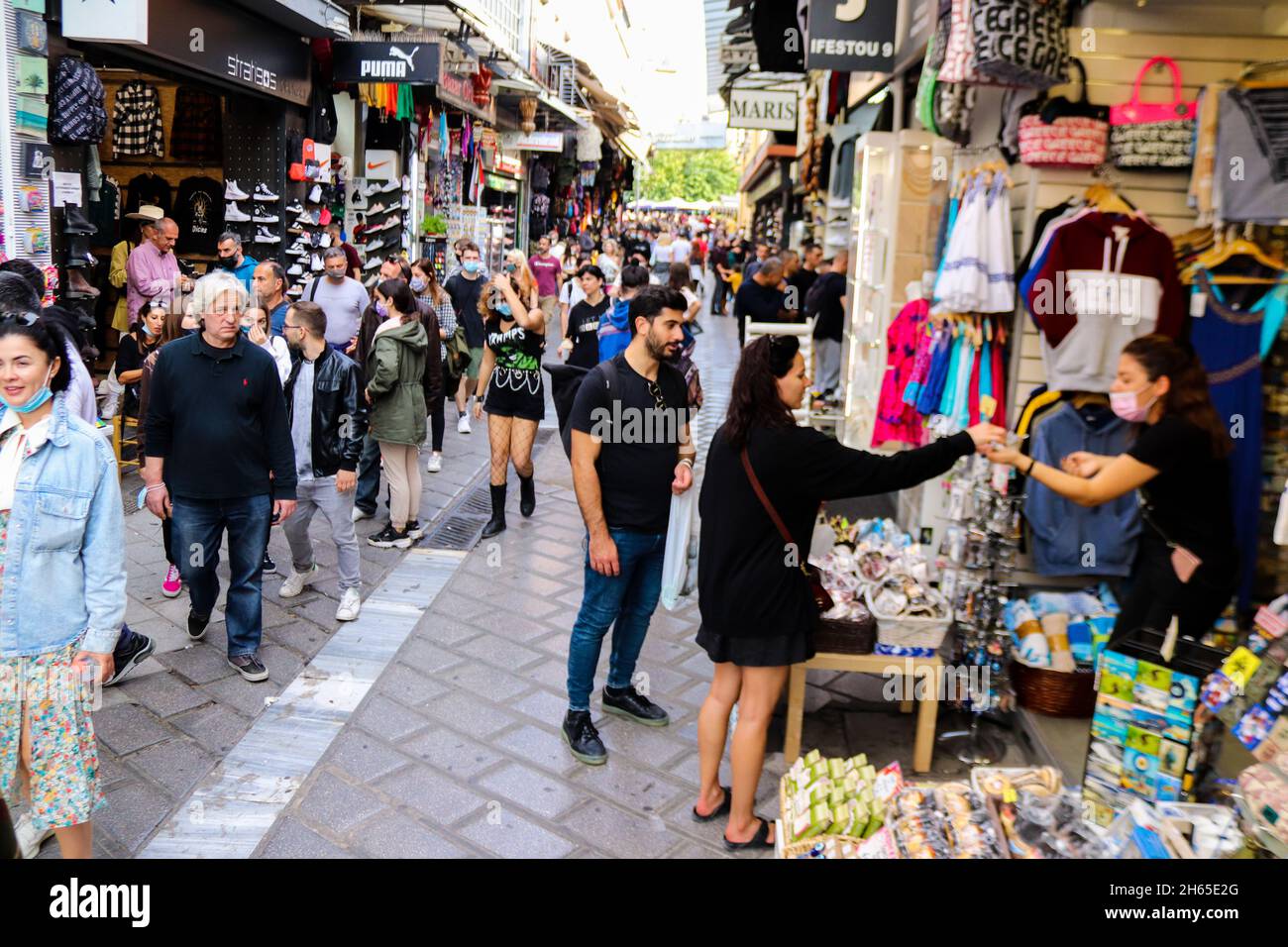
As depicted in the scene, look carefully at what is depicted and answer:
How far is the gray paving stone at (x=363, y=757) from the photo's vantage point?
168 inches

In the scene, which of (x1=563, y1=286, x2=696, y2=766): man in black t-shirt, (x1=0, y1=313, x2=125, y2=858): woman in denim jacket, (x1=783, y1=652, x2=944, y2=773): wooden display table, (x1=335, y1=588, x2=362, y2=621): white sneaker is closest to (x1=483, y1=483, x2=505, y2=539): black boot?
(x1=335, y1=588, x2=362, y2=621): white sneaker

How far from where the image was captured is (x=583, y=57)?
78.9ft

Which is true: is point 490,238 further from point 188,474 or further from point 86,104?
point 188,474

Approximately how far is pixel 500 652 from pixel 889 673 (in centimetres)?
213

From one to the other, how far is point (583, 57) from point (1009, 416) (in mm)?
20988

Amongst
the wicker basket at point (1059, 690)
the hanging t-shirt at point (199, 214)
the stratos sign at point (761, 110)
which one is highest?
the stratos sign at point (761, 110)

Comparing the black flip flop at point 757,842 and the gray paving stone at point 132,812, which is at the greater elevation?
the black flip flop at point 757,842

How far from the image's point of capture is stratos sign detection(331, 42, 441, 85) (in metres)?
11.0

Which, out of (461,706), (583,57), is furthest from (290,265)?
(583,57)

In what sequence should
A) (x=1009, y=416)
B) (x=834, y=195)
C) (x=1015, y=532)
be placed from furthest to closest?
(x=834, y=195) < (x=1009, y=416) < (x=1015, y=532)

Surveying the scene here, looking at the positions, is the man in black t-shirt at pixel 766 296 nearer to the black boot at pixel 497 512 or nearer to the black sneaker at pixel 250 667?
the black boot at pixel 497 512

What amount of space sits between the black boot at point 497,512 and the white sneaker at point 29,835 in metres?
4.06

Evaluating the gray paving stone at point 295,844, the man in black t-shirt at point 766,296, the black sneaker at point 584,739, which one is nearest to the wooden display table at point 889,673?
the black sneaker at point 584,739

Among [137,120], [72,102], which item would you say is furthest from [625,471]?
[137,120]
